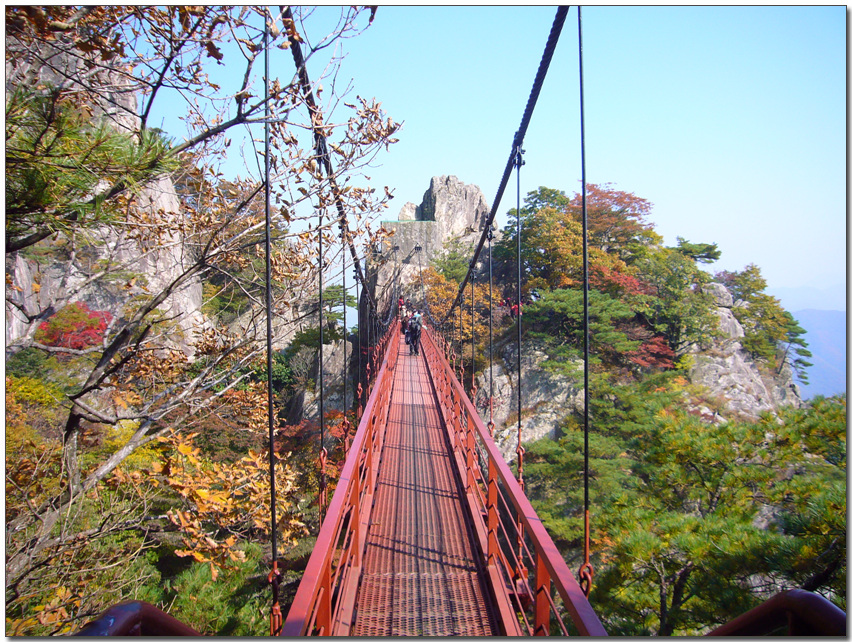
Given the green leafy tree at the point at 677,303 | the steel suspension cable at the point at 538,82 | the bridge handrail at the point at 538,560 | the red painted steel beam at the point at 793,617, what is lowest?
the bridge handrail at the point at 538,560

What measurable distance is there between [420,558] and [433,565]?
0.32 feet

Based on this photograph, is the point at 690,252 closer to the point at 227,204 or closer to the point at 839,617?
the point at 227,204

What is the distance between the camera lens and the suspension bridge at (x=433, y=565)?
76cm

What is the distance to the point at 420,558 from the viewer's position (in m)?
2.58

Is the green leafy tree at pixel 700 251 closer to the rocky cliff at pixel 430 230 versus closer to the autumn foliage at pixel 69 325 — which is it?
the rocky cliff at pixel 430 230

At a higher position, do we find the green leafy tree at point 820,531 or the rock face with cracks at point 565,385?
the rock face with cracks at point 565,385

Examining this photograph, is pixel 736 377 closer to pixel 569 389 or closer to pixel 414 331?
pixel 569 389

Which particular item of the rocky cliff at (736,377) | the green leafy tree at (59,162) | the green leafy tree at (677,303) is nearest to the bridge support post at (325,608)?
the green leafy tree at (59,162)

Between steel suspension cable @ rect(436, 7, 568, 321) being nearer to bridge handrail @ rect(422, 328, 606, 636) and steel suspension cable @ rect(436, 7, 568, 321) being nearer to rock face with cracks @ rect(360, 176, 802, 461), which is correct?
bridge handrail @ rect(422, 328, 606, 636)

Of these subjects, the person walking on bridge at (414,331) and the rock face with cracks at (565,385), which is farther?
the rock face with cracks at (565,385)

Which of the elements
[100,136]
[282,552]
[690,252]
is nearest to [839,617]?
[100,136]

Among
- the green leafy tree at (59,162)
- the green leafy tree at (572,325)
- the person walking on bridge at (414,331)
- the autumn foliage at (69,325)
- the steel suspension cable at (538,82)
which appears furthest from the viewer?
the green leafy tree at (572,325)

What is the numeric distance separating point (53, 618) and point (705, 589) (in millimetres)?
5833

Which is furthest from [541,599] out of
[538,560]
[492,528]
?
[492,528]
